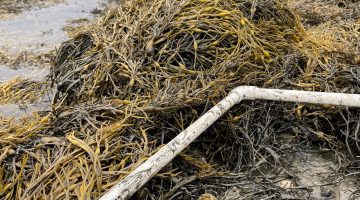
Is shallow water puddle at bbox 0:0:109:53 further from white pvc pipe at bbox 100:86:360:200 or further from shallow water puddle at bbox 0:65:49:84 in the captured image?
white pvc pipe at bbox 100:86:360:200

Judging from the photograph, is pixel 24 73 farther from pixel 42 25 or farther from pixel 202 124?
pixel 202 124

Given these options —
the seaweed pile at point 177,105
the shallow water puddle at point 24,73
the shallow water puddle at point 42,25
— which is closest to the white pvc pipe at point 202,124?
the seaweed pile at point 177,105

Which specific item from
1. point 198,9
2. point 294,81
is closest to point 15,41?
point 198,9

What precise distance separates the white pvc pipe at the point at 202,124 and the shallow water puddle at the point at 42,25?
334 cm

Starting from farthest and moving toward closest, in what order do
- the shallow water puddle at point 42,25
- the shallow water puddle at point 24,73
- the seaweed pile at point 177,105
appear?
Answer: the shallow water puddle at point 42,25 < the shallow water puddle at point 24,73 < the seaweed pile at point 177,105

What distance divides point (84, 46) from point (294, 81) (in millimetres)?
1683

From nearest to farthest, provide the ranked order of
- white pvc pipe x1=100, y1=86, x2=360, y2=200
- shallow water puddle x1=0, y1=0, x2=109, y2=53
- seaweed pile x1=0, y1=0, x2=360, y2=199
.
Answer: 1. white pvc pipe x1=100, y1=86, x2=360, y2=200
2. seaweed pile x1=0, y1=0, x2=360, y2=199
3. shallow water puddle x1=0, y1=0, x2=109, y2=53

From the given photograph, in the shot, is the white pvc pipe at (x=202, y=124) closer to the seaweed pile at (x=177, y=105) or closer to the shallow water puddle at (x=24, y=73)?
the seaweed pile at (x=177, y=105)

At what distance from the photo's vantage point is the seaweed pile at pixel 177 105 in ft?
7.32

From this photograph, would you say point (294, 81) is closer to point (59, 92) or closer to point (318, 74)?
point (318, 74)

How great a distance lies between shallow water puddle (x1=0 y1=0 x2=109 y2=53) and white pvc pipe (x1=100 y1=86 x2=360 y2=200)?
3.34 m

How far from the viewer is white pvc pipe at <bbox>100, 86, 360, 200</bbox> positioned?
6.40 feet

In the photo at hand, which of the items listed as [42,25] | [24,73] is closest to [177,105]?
[24,73]

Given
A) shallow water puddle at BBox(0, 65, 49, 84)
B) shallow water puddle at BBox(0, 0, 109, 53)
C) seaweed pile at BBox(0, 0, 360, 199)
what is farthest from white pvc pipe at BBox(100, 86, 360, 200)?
shallow water puddle at BBox(0, 0, 109, 53)
